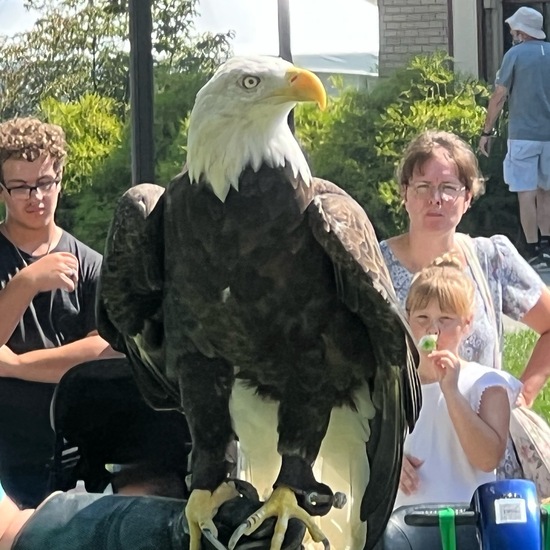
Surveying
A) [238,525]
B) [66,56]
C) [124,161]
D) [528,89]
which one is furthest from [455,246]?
[66,56]

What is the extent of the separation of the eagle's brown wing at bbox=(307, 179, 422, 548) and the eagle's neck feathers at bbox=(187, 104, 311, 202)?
0.12 metres

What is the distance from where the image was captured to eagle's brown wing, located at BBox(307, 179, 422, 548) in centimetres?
249

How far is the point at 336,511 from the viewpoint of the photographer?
2.82 meters

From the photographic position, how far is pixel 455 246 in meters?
3.37

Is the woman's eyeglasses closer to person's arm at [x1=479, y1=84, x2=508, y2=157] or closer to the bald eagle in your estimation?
the bald eagle

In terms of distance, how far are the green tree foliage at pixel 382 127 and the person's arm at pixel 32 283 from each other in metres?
5.02

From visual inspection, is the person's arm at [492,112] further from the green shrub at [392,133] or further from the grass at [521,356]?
the grass at [521,356]

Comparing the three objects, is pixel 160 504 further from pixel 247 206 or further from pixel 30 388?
pixel 30 388

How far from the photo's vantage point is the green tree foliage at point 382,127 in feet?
27.9

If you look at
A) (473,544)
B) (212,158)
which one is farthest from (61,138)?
(473,544)

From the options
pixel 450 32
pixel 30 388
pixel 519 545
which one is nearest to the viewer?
pixel 519 545

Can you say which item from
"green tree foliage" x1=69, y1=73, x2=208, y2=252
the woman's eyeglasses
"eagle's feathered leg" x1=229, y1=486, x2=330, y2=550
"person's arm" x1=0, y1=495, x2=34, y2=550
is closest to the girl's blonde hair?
the woman's eyeglasses

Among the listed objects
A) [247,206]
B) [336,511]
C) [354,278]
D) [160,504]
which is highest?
[247,206]

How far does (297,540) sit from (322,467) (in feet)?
1.65
